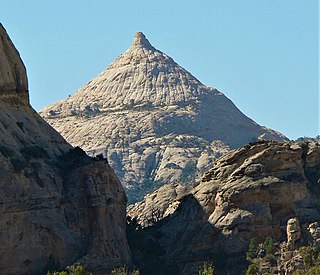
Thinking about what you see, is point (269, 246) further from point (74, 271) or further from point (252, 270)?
point (74, 271)

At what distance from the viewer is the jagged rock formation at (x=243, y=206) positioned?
156375 millimetres

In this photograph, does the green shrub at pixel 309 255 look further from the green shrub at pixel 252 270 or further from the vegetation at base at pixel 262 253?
the green shrub at pixel 252 270

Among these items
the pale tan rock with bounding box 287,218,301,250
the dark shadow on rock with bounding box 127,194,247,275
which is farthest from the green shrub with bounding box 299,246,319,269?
the dark shadow on rock with bounding box 127,194,247,275

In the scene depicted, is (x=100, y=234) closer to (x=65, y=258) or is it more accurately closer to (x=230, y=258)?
(x=65, y=258)

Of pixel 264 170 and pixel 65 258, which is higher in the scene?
pixel 264 170

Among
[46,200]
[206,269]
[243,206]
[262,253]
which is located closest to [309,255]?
[262,253]

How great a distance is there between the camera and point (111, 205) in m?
153

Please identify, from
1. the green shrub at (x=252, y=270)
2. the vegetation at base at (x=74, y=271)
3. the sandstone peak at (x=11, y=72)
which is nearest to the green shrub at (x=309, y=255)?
the green shrub at (x=252, y=270)

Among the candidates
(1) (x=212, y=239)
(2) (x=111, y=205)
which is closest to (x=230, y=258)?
(1) (x=212, y=239)

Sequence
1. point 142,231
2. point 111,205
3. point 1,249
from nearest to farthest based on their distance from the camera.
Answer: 1. point 1,249
2. point 111,205
3. point 142,231

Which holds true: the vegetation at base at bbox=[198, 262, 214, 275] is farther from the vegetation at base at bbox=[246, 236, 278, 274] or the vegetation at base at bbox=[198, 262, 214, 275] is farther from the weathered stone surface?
the weathered stone surface

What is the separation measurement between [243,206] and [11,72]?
1100 inches

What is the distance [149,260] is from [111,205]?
7.03 metres

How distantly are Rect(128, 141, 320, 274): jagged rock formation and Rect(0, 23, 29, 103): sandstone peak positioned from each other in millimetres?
20250
